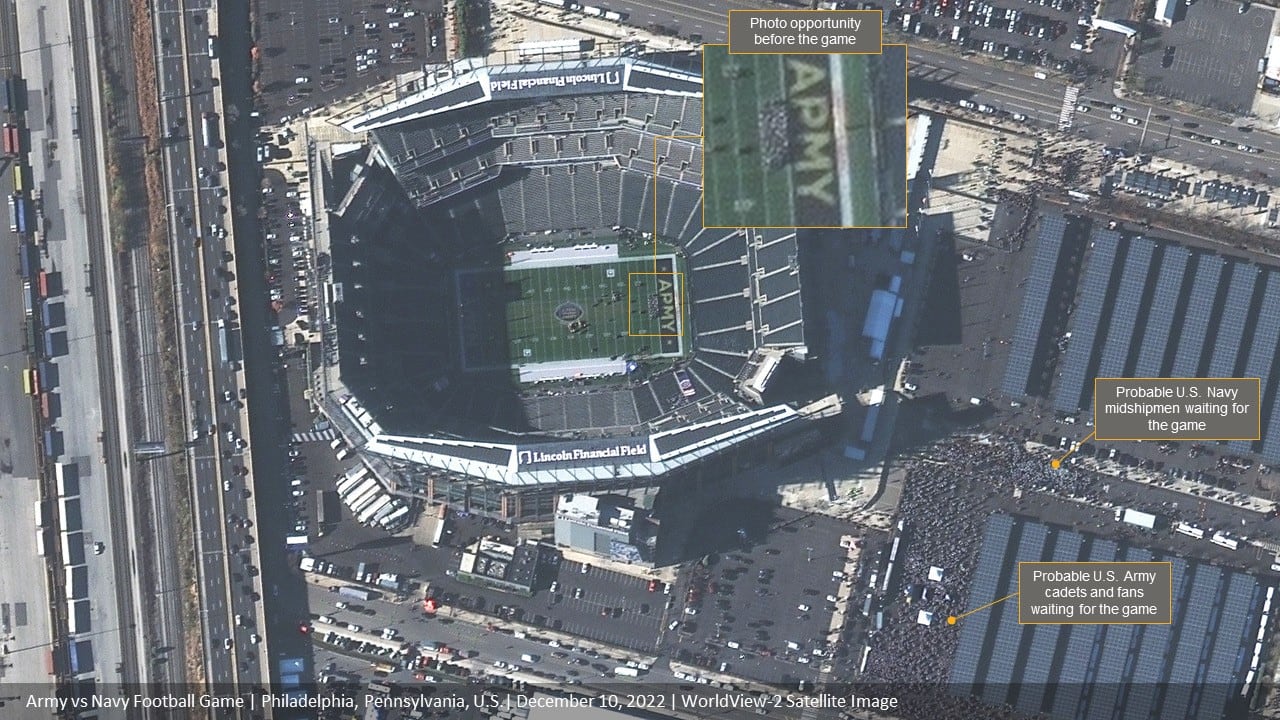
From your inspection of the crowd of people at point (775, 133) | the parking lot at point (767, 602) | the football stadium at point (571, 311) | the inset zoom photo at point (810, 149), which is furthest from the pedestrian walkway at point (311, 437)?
the crowd of people at point (775, 133)

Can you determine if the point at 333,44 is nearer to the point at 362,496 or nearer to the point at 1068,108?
the point at 362,496

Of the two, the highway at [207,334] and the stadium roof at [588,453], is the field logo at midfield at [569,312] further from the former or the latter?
the highway at [207,334]

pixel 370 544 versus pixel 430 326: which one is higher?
pixel 430 326

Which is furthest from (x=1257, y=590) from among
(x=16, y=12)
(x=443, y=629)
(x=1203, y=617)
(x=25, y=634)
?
(x=16, y=12)

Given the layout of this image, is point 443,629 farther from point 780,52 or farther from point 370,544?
point 780,52
